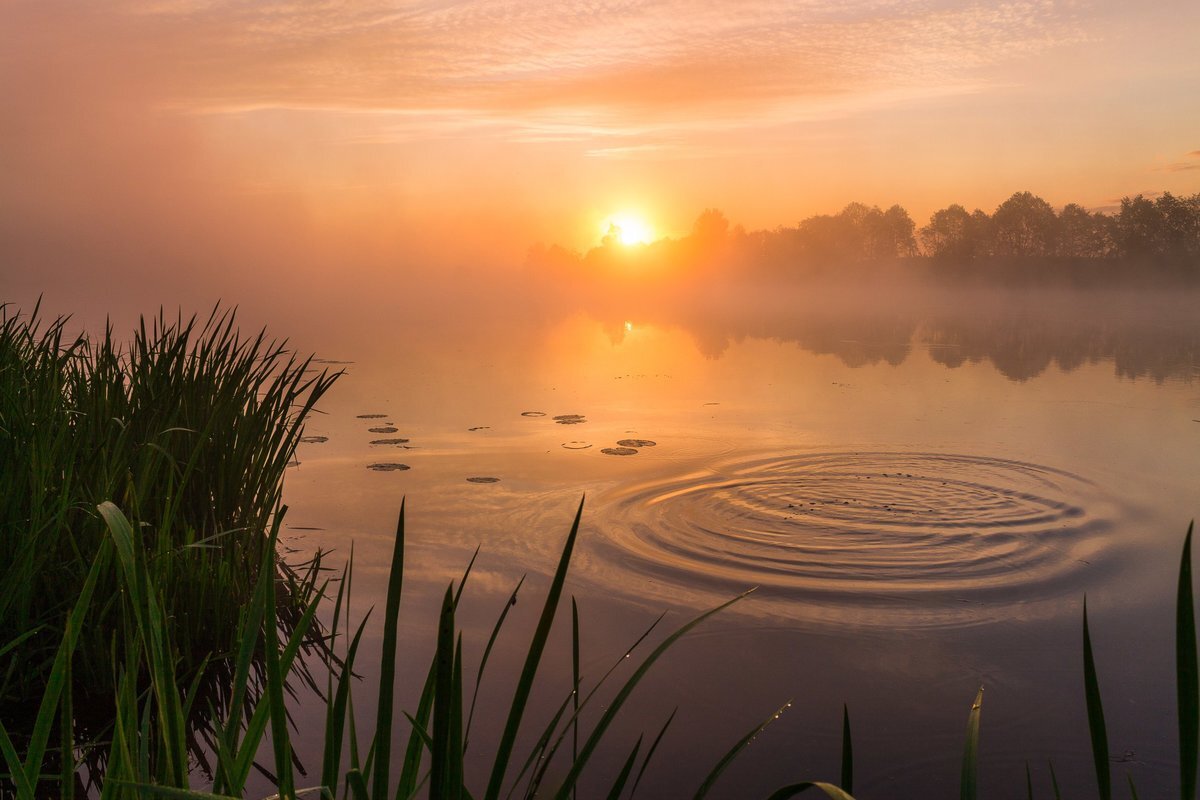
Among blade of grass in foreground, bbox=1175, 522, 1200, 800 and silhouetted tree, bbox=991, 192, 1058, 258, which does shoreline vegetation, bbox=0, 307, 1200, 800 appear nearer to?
blade of grass in foreground, bbox=1175, 522, 1200, 800

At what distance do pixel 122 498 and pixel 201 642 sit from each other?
0.53 meters

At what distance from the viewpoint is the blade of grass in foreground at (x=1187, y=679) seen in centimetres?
85

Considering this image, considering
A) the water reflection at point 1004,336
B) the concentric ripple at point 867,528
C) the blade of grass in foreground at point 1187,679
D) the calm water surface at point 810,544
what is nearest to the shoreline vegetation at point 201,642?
the blade of grass in foreground at point 1187,679

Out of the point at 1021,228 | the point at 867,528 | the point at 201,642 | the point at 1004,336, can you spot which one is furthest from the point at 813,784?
the point at 1021,228

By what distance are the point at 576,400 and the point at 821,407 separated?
2502 mm

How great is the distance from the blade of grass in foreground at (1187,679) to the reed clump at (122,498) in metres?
1.65

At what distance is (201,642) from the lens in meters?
3.13

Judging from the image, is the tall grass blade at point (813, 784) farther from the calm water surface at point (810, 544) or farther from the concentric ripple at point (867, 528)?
the concentric ripple at point (867, 528)

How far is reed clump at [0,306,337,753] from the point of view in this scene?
2.66 metres

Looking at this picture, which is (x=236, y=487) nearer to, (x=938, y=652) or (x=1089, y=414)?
(x=938, y=652)

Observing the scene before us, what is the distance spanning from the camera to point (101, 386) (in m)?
3.50

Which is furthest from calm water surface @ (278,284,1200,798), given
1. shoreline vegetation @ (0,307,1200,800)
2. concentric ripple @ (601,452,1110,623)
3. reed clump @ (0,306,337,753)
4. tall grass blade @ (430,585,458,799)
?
tall grass blade @ (430,585,458,799)

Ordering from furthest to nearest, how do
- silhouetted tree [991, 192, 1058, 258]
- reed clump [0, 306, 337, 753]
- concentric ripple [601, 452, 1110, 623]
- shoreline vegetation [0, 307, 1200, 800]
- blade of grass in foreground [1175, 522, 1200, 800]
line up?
silhouetted tree [991, 192, 1058, 258]
concentric ripple [601, 452, 1110, 623]
reed clump [0, 306, 337, 753]
shoreline vegetation [0, 307, 1200, 800]
blade of grass in foreground [1175, 522, 1200, 800]

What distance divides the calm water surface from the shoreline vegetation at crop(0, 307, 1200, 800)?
0.24 m
